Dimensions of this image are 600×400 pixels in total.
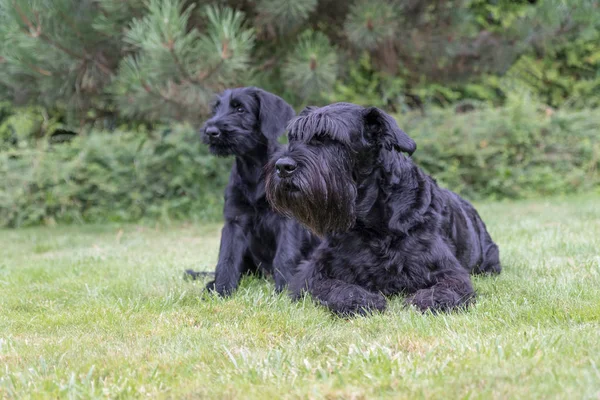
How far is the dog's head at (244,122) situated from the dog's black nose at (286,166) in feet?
3.85

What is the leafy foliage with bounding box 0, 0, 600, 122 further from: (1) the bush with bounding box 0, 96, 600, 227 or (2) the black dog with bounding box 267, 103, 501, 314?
(2) the black dog with bounding box 267, 103, 501, 314

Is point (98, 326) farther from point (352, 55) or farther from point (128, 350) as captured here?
point (352, 55)

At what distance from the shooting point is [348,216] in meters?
3.22

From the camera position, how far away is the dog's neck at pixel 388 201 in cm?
329

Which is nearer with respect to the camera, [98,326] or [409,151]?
[98,326]

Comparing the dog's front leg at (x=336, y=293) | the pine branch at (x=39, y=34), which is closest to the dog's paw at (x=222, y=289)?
the dog's front leg at (x=336, y=293)

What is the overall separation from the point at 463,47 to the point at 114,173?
209 inches

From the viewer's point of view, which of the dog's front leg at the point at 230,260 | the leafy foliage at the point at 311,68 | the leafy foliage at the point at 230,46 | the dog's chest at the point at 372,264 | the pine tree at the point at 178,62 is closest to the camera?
the dog's chest at the point at 372,264

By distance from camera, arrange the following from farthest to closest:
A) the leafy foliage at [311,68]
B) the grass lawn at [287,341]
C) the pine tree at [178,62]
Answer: the leafy foliage at [311,68] < the pine tree at [178,62] < the grass lawn at [287,341]

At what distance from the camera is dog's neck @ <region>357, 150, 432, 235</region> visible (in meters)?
3.29

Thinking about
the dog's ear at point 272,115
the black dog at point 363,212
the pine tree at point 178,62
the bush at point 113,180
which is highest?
the pine tree at point 178,62

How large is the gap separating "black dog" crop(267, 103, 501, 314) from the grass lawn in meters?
0.15

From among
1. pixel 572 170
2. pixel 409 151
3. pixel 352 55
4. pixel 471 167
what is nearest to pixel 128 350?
pixel 409 151

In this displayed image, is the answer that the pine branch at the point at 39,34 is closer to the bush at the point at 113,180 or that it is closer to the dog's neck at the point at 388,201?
the bush at the point at 113,180
